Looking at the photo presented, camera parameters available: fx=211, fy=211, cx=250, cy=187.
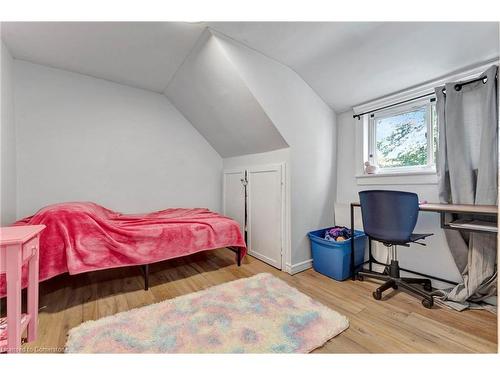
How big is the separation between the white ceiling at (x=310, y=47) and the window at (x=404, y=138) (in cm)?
27

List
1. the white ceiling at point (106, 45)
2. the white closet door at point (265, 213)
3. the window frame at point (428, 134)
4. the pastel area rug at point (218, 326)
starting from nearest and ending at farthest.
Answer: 1. the pastel area rug at point (218, 326)
2. the white ceiling at point (106, 45)
3. the window frame at point (428, 134)
4. the white closet door at point (265, 213)

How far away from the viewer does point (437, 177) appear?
1884 millimetres

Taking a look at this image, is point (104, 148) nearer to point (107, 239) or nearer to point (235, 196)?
point (107, 239)

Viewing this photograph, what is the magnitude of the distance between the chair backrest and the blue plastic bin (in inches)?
14.5

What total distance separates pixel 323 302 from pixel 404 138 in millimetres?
1861

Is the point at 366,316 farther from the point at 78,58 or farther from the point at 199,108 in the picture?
the point at 78,58

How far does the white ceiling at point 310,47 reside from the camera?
5.23ft

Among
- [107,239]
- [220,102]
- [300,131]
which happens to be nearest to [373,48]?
[300,131]

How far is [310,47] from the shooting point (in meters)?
1.88

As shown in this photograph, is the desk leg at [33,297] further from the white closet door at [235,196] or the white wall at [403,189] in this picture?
the white wall at [403,189]

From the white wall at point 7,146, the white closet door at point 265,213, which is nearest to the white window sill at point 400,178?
the white closet door at point 265,213

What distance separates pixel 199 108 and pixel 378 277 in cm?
267
